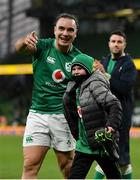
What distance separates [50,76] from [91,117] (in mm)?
879

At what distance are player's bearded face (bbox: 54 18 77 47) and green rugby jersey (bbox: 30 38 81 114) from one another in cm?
13

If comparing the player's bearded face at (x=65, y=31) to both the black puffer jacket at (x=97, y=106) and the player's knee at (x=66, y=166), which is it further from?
the player's knee at (x=66, y=166)

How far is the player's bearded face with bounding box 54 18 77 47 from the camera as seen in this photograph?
6.40 m

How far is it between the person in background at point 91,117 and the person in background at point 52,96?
1.44 feet

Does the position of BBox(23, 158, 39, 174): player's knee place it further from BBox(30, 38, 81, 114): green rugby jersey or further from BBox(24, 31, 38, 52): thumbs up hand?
BBox(24, 31, 38, 52): thumbs up hand

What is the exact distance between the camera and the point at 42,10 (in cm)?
2227

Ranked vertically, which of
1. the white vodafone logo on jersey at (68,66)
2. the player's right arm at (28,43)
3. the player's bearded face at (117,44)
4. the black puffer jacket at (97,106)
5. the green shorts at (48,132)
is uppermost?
the player's right arm at (28,43)

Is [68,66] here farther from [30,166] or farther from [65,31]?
[30,166]

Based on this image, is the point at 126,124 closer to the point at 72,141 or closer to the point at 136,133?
the point at 72,141

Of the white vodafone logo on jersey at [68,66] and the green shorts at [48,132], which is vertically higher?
the white vodafone logo on jersey at [68,66]

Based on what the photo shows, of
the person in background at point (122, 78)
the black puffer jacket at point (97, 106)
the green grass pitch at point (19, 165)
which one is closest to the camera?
the black puffer jacket at point (97, 106)

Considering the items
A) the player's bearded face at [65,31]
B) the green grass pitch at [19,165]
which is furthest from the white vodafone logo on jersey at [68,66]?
the green grass pitch at [19,165]

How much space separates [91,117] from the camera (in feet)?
19.0

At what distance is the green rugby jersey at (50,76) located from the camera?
21.3 feet
